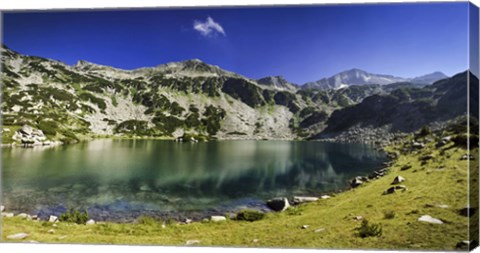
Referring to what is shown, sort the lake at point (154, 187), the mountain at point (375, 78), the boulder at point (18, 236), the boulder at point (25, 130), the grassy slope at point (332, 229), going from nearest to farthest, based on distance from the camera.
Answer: the grassy slope at point (332, 229) < the boulder at point (18, 236) < the lake at point (154, 187) < the mountain at point (375, 78) < the boulder at point (25, 130)

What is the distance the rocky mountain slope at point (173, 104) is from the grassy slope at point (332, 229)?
80116mm

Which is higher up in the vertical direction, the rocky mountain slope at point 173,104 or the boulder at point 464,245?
the rocky mountain slope at point 173,104

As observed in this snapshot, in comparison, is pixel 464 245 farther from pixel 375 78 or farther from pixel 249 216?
pixel 375 78

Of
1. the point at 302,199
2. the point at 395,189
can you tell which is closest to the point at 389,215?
the point at 395,189

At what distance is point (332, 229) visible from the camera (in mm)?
13992

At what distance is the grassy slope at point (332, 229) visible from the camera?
1251 centimetres

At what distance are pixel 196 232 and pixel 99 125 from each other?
5037 inches

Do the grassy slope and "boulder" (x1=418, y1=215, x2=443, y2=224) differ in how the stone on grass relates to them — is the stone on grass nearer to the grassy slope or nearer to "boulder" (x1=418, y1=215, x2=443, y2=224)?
the grassy slope

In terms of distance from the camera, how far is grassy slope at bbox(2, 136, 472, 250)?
12508 mm

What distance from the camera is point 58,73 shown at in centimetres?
14200

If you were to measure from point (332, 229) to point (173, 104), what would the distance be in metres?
163

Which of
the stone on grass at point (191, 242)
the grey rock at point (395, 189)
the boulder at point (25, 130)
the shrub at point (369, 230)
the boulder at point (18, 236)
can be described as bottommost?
the boulder at point (18, 236)

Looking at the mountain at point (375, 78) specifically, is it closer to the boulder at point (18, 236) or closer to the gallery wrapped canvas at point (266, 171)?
the gallery wrapped canvas at point (266, 171)

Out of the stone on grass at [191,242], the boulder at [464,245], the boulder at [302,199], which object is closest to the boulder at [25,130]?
the boulder at [302,199]
